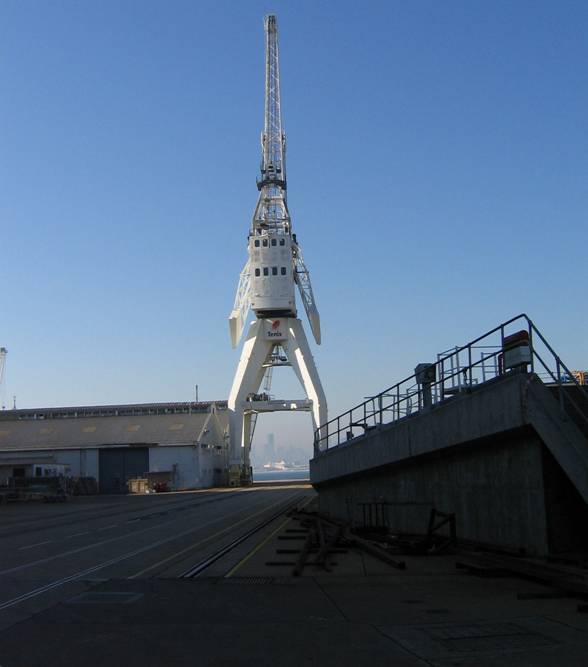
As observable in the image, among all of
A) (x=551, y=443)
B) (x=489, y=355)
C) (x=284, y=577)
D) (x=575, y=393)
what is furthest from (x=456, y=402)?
(x=284, y=577)

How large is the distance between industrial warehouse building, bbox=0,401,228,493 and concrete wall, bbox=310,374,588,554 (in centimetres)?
6268

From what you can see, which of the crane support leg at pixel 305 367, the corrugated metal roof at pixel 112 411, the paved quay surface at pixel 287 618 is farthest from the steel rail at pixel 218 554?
the corrugated metal roof at pixel 112 411

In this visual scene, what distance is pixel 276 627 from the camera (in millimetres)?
9461

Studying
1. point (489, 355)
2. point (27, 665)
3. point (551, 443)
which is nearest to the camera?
point (27, 665)

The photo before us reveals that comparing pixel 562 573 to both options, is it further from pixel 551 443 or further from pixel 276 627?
pixel 276 627

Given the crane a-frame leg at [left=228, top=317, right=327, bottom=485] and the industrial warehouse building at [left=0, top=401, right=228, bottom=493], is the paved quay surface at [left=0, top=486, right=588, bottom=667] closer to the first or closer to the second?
the crane a-frame leg at [left=228, top=317, right=327, bottom=485]

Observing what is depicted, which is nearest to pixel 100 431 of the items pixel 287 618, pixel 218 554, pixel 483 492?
pixel 218 554

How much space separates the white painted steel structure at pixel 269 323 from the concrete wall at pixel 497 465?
6000cm

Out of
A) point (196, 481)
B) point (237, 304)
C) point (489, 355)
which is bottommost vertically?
point (196, 481)

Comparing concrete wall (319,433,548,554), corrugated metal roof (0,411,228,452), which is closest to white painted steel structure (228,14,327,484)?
corrugated metal roof (0,411,228,452)

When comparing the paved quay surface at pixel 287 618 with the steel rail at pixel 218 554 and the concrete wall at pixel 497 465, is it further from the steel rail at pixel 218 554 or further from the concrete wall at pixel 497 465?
the concrete wall at pixel 497 465

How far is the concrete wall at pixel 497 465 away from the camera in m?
12.5

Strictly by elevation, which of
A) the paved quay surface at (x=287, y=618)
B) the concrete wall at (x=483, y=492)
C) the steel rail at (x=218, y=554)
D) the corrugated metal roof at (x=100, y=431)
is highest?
the corrugated metal roof at (x=100, y=431)

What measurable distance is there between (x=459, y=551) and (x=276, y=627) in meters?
6.95
